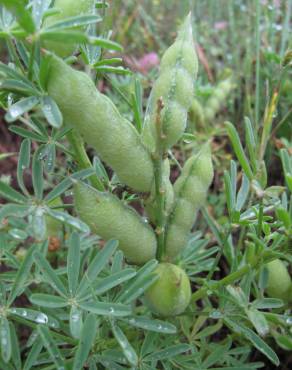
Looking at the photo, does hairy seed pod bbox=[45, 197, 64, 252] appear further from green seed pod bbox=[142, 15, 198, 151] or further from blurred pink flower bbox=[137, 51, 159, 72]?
blurred pink flower bbox=[137, 51, 159, 72]

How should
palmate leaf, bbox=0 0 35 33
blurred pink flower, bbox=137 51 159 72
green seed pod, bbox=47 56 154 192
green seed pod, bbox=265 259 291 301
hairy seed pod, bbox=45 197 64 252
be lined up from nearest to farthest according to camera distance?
palmate leaf, bbox=0 0 35 33, green seed pod, bbox=47 56 154 192, green seed pod, bbox=265 259 291 301, hairy seed pod, bbox=45 197 64 252, blurred pink flower, bbox=137 51 159 72

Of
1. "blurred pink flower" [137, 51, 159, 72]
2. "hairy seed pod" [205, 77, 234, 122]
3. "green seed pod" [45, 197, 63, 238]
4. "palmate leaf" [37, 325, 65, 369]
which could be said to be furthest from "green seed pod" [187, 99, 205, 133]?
"palmate leaf" [37, 325, 65, 369]

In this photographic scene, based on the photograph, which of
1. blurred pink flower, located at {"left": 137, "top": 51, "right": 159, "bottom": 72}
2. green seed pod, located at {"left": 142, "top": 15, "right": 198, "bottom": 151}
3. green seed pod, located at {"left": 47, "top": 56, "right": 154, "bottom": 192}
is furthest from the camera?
blurred pink flower, located at {"left": 137, "top": 51, "right": 159, "bottom": 72}

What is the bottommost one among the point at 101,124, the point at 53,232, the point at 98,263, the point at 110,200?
the point at 53,232

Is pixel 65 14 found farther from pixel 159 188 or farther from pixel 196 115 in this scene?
pixel 196 115

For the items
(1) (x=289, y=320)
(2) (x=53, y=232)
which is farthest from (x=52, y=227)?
(1) (x=289, y=320)

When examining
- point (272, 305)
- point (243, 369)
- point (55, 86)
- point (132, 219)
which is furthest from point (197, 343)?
point (55, 86)

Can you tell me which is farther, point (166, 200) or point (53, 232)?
point (53, 232)
